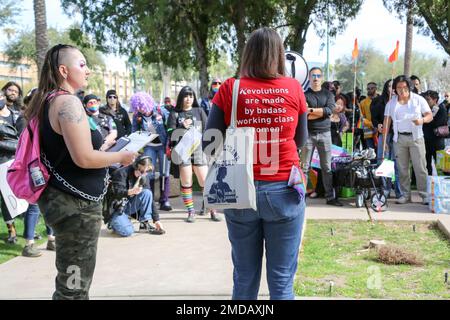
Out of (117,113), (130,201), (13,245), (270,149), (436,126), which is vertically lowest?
(13,245)

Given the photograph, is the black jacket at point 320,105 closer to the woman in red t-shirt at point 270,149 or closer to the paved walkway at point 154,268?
the paved walkway at point 154,268

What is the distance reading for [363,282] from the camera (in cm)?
474

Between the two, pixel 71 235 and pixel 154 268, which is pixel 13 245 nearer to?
pixel 154 268

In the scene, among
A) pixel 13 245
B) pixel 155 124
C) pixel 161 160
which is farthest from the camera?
pixel 161 160

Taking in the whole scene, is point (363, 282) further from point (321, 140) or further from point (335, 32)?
point (335, 32)

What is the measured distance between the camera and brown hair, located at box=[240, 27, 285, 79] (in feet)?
9.89

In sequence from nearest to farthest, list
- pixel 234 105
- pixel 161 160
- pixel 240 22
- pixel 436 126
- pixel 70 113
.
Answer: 1. pixel 70 113
2. pixel 234 105
3. pixel 161 160
4. pixel 436 126
5. pixel 240 22

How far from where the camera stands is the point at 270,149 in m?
3.04

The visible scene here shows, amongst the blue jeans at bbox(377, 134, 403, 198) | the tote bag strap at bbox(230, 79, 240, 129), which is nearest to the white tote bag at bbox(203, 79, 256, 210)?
the tote bag strap at bbox(230, 79, 240, 129)

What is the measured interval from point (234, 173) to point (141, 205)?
13.1 feet

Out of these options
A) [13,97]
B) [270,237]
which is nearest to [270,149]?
[270,237]

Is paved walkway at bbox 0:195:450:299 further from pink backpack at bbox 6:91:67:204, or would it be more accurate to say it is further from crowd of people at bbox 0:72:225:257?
pink backpack at bbox 6:91:67:204

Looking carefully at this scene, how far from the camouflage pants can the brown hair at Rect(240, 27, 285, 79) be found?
47.1 inches
